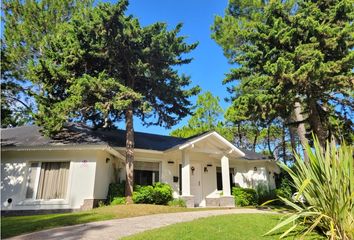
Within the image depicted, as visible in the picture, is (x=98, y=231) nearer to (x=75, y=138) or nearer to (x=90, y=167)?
(x=90, y=167)

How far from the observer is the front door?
16.5 meters

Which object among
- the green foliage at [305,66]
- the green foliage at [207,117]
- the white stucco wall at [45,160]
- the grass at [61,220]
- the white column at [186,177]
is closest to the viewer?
the grass at [61,220]

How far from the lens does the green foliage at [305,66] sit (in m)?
10.5

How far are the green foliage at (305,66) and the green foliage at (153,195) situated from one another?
542 cm

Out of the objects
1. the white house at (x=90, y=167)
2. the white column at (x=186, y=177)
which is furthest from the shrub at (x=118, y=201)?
the white column at (x=186, y=177)

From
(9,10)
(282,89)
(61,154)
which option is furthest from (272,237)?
(9,10)

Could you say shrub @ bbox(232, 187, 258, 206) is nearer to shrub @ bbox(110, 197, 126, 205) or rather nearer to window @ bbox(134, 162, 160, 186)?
window @ bbox(134, 162, 160, 186)

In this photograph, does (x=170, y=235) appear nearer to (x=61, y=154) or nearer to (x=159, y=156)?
(x=61, y=154)

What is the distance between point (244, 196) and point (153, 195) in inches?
242

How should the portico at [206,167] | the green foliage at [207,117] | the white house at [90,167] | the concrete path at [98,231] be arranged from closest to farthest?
the concrete path at [98,231]
the white house at [90,167]
the portico at [206,167]
the green foliage at [207,117]

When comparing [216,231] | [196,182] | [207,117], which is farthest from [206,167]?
[207,117]

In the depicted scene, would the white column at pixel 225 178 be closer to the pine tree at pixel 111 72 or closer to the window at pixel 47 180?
the pine tree at pixel 111 72

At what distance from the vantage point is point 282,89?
10953mm

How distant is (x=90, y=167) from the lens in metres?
12.7
